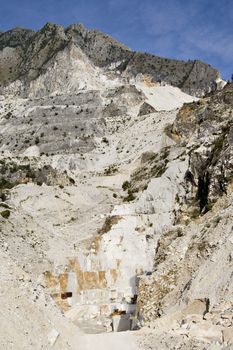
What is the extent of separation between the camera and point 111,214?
141 feet

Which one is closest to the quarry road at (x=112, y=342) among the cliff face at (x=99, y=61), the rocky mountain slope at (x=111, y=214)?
the rocky mountain slope at (x=111, y=214)

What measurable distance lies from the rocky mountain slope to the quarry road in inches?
2.6

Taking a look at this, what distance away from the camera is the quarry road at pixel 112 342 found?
50.0ft

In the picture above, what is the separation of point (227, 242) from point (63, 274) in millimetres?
16335

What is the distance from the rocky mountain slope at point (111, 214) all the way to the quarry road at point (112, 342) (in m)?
0.07

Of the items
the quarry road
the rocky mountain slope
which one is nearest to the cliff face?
the rocky mountain slope

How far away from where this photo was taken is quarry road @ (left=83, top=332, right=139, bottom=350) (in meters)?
15.2

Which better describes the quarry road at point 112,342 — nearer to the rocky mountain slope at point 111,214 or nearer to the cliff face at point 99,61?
the rocky mountain slope at point 111,214

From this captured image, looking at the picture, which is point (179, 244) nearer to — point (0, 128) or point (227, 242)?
point (227, 242)

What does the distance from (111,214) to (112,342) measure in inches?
1077

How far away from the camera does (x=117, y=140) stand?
87188mm

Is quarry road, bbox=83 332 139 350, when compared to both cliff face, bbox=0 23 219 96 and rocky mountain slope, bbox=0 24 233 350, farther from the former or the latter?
cliff face, bbox=0 23 219 96

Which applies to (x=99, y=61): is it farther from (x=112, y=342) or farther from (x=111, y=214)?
(x=112, y=342)

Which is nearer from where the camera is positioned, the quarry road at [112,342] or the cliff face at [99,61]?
the quarry road at [112,342]
